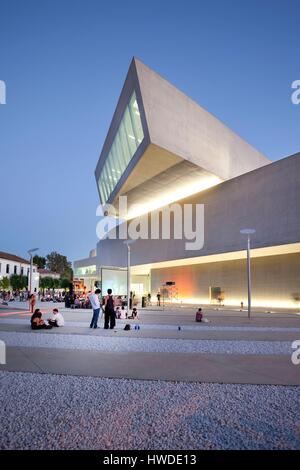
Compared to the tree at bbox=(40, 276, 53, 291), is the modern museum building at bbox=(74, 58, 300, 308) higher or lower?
higher

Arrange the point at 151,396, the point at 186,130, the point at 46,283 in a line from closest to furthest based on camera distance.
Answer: the point at 151,396, the point at 186,130, the point at 46,283

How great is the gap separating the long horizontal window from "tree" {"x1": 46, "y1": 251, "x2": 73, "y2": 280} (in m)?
73.8

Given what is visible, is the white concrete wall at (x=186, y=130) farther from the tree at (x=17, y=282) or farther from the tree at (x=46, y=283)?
the tree at (x=46, y=283)

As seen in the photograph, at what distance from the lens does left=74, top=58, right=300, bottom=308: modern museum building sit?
77.6ft

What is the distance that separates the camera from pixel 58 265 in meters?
111

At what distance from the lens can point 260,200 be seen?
80.4 ft

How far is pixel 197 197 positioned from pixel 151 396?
28.1 metres

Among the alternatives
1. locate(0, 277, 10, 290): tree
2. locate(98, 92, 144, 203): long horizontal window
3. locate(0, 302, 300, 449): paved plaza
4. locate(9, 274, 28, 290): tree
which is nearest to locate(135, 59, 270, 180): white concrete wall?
locate(98, 92, 144, 203): long horizontal window

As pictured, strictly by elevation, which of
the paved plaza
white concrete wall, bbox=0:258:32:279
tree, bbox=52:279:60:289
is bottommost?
tree, bbox=52:279:60:289

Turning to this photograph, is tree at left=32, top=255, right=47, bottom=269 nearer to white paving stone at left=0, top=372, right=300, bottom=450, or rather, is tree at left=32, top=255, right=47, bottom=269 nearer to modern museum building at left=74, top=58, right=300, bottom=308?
modern museum building at left=74, top=58, right=300, bottom=308

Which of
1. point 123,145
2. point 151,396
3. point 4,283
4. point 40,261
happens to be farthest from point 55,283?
point 151,396

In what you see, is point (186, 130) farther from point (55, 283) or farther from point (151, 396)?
point (55, 283)

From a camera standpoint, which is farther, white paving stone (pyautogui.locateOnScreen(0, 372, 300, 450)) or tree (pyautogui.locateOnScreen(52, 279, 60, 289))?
tree (pyautogui.locateOnScreen(52, 279, 60, 289))
